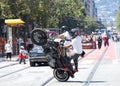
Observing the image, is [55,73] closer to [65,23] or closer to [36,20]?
[36,20]

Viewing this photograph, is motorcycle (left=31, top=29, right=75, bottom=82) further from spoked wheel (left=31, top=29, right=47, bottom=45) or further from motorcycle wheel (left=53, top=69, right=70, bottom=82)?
spoked wheel (left=31, top=29, right=47, bottom=45)

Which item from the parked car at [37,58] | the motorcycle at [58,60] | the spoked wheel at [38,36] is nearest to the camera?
the motorcycle at [58,60]

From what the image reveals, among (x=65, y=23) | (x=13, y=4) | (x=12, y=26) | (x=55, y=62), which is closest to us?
(x=55, y=62)

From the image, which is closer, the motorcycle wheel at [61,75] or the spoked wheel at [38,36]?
the motorcycle wheel at [61,75]

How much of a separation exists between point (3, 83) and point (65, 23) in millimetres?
86557

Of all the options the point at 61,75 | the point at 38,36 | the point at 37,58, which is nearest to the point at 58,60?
the point at 61,75

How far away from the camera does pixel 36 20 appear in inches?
2375


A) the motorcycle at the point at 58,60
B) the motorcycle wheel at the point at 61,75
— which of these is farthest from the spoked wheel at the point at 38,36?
the motorcycle wheel at the point at 61,75

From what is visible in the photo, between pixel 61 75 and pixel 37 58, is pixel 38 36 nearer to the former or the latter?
pixel 61 75

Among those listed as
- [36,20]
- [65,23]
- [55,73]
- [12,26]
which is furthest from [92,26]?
[55,73]

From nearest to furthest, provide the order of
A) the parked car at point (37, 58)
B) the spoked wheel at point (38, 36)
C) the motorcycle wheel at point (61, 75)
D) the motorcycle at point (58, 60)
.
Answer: the motorcycle at point (58, 60) < the motorcycle wheel at point (61, 75) < the spoked wheel at point (38, 36) < the parked car at point (37, 58)

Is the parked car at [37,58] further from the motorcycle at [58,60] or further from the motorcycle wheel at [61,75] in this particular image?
the motorcycle at [58,60]

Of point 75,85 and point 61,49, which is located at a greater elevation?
point 61,49

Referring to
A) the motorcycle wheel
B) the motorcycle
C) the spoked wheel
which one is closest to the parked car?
the spoked wheel
